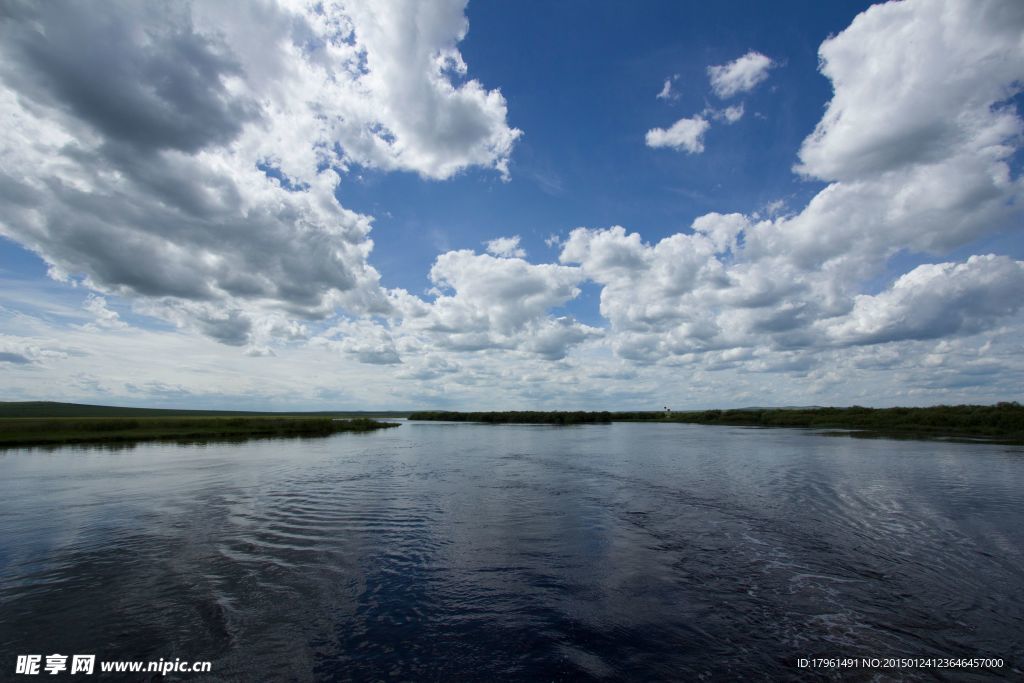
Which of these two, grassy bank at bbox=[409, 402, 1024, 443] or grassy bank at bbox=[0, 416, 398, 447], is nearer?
grassy bank at bbox=[0, 416, 398, 447]

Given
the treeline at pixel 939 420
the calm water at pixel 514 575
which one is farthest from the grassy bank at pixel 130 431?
the treeline at pixel 939 420

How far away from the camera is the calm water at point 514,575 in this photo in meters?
9.33

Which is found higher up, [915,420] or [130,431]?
[915,420]

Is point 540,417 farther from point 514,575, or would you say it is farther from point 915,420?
point 514,575

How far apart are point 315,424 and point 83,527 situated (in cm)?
7468

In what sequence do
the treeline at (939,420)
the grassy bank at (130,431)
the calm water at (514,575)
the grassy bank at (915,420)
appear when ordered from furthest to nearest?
the treeline at (939,420), the grassy bank at (915,420), the grassy bank at (130,431), the calm water at (514,575)

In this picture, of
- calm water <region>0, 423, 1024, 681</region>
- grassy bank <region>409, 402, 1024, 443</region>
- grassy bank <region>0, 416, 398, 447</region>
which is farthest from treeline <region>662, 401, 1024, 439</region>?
grassy bank <region>0, 416, 398, 447</region>

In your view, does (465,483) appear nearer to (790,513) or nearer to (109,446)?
(790,513)

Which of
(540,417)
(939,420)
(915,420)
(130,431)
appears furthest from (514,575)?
(540,417)

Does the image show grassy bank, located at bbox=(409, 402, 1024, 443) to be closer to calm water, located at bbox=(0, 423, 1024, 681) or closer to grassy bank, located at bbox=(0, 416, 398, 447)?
calm water, located at bbox=(0, 423, 1024, 681)

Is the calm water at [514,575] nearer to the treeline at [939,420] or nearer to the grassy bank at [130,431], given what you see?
the grassy bank at [130,431]

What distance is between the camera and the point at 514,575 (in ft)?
44.1

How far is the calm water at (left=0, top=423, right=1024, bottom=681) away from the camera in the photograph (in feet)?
30.6

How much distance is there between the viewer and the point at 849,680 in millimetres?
8336
